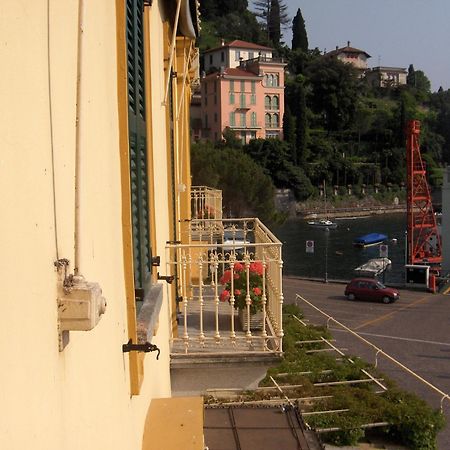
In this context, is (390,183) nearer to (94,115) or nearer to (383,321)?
(383,321)

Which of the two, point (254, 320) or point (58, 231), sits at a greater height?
point (58, 231)

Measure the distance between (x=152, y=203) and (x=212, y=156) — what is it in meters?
33.6

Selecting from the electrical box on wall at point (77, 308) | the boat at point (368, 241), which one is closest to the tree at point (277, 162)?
the boat at point (368, 241)

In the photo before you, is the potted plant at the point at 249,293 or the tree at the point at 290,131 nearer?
the potted plant at the point at 249,293

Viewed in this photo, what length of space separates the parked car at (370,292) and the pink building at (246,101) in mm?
47383

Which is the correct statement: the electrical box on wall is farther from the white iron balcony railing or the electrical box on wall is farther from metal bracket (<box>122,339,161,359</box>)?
the white iron balcony railing

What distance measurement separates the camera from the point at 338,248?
51.6 metres

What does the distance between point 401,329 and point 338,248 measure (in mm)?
31158

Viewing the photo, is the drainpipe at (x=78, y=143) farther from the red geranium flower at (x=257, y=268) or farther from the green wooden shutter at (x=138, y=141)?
the red geranium flower at (x=257, y=268)

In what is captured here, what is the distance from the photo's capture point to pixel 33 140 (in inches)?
51.4

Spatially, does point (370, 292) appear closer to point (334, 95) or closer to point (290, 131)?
point (290, 131)

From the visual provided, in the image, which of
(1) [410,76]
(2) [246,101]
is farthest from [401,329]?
(1) [410,76]

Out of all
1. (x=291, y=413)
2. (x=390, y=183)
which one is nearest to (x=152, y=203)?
(x=291, y=413)

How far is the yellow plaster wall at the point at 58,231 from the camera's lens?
1.14m
